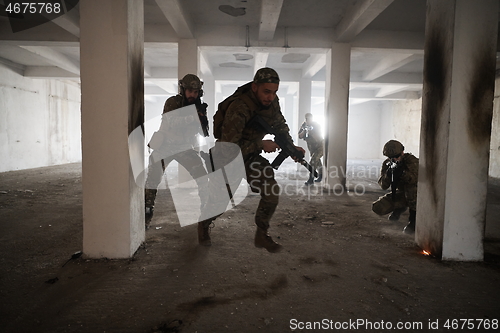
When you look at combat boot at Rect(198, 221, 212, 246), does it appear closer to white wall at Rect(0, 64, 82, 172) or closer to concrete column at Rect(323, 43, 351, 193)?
concrete column at Rect(323, 43, 351, 193)

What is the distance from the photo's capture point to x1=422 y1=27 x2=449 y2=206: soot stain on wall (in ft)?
8.82

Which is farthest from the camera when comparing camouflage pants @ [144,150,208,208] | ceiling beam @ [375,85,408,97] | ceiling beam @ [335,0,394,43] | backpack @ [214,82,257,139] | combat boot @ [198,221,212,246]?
ceiling beam @ [375,85,408,97]

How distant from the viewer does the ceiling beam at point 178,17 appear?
4809 mm

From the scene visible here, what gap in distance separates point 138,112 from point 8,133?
9.22 metres

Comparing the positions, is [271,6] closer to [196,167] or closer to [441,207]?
[196,167]

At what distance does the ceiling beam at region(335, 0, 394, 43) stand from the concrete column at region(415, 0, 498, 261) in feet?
7.47

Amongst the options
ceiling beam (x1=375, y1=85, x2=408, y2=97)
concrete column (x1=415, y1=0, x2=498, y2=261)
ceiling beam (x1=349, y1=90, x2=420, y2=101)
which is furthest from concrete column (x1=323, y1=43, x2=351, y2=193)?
ceiling beam (x1=349, y1=90, x2=420, y2=101)

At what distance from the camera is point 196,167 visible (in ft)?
10.7

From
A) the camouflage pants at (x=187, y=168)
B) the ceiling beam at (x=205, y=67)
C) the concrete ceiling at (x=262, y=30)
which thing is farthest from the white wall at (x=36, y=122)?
the camouflage pants at (x=187, y=168)

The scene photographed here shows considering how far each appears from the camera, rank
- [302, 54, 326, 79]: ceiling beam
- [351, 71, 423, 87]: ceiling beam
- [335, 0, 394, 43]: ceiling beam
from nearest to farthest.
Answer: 1. [335, 0, 394, 43]: ceiling beam
2. [302, 54, 326, 79]: ceiling beam
3. [351, 71, 423, 87]: ceiling beam

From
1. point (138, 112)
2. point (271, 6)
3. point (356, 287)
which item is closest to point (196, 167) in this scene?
point (138, 112)

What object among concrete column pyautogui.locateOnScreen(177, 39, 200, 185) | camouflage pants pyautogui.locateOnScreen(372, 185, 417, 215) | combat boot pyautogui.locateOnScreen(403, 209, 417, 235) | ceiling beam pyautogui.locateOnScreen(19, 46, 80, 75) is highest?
ceiling beam pyautogui.locateOnScreen(19, 46, 80, 75)

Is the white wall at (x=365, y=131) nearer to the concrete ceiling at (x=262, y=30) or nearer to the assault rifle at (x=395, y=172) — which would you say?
the concrete ceiling at (x=262, y=30)

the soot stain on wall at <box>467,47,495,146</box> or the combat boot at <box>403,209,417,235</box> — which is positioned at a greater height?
the soot stain on wall at <box>467,47,495,146</box>
